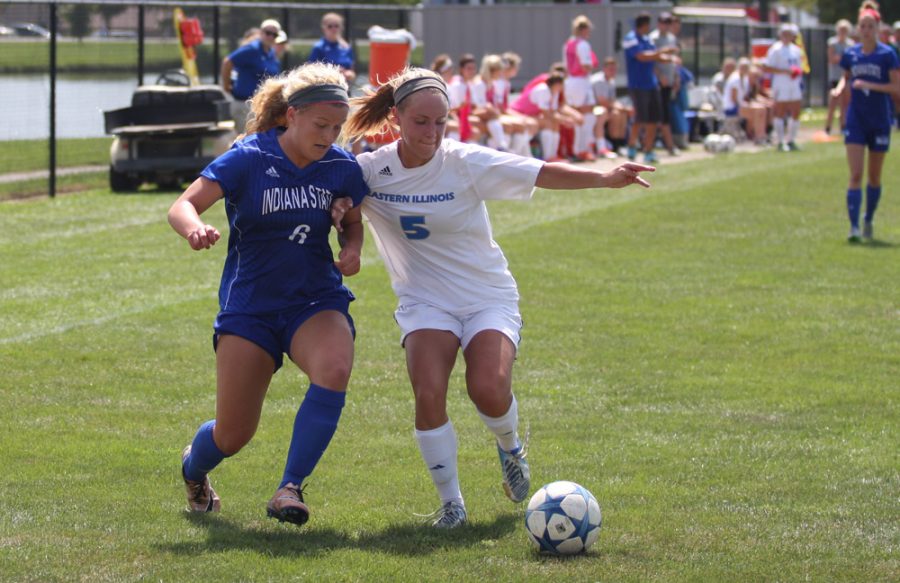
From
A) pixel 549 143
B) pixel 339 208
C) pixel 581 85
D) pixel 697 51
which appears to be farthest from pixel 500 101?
pixel 339 208

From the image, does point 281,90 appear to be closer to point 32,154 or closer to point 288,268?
point 288,268

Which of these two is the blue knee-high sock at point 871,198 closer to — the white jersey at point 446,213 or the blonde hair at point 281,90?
the white jersey at point 446,213

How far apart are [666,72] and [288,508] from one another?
18.8 m

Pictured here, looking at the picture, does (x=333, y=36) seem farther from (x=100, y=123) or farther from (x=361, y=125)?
(x=361, y=125)

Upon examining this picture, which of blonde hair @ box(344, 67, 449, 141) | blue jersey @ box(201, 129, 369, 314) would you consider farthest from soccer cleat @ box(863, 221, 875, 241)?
blue jersey @ box(201, 129, 369, 314)

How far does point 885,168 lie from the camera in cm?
2222

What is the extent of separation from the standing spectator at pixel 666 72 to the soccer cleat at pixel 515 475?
1759cm

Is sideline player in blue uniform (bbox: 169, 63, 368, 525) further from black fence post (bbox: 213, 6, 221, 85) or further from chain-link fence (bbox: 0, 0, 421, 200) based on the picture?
black fence post (bbox: 213, 6, 221, 85)

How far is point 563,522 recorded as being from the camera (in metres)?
5.05

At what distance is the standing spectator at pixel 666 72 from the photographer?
898 inches

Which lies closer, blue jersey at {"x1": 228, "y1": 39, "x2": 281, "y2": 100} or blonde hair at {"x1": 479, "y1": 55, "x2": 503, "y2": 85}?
blue jersey at {"x1": 228, "y1": 39, "x2": 281, "y2": 100}

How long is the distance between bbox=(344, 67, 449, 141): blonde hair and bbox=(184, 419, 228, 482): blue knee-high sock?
1354 millimetres

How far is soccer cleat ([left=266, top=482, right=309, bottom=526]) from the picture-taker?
16.5 feet

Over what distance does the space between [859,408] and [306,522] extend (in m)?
3.57
